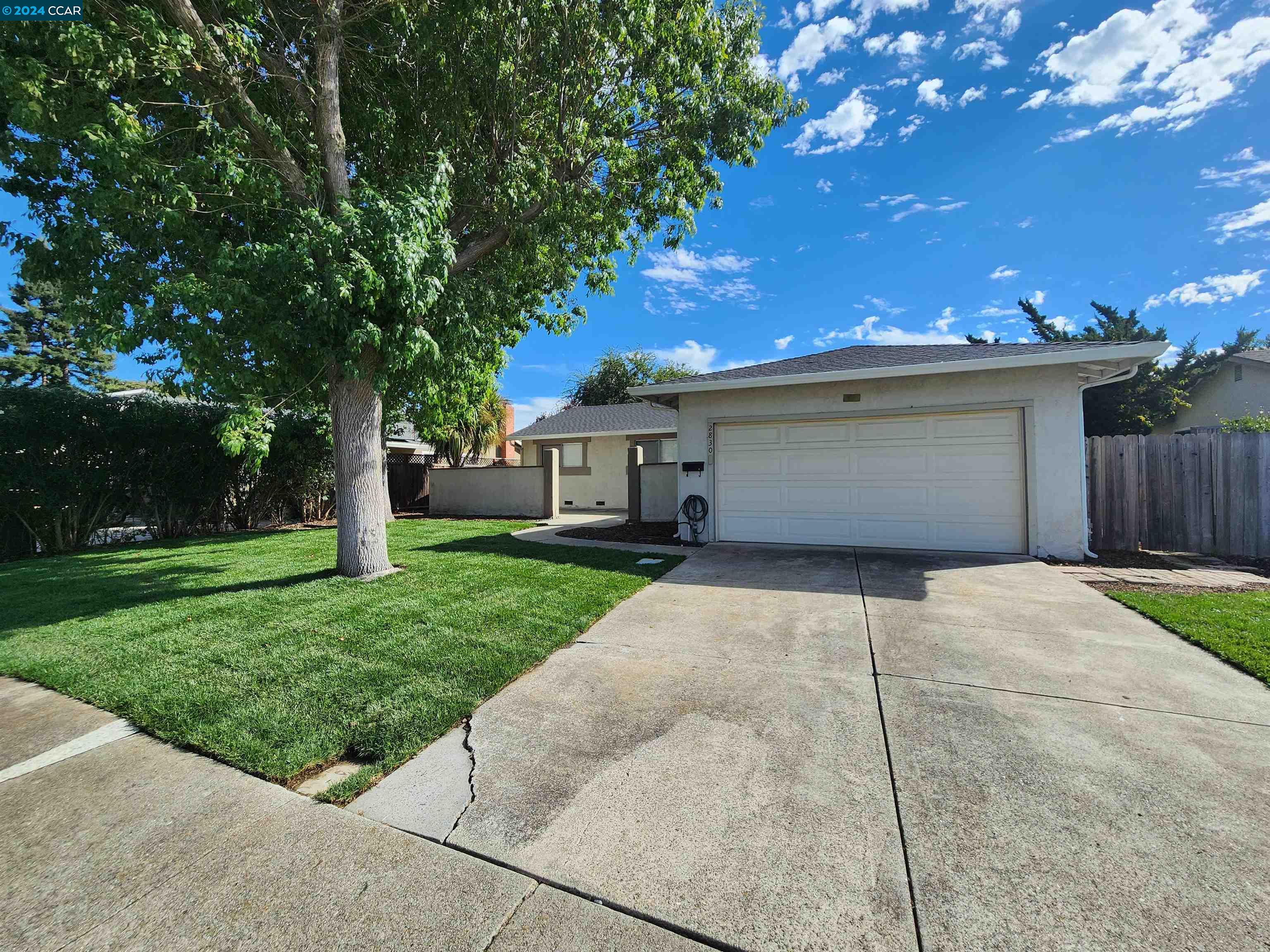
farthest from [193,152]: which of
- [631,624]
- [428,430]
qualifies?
[631,624]

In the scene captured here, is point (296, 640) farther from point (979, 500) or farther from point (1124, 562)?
point (1124, 562)

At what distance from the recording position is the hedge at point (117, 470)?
7961 mm

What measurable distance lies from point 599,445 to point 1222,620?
14.3 m

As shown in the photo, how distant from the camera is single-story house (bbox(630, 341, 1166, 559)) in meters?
7.25

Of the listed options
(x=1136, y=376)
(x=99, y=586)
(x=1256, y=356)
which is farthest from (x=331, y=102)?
(x=1256, y=356)

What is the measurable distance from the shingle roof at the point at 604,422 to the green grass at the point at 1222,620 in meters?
11.2

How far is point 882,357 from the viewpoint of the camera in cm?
879

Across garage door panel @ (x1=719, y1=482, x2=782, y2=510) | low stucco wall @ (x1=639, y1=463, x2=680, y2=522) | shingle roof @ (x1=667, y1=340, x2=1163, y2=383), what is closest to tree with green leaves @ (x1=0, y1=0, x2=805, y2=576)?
shingle roof @ (x1=667, y1=340, x2=1163, y2=383)

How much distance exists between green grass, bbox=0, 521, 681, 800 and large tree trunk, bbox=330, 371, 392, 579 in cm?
34

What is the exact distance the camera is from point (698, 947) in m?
1.53

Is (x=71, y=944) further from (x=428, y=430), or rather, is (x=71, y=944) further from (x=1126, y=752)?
(x=428, y=430)

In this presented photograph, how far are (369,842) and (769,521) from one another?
7.66 metres

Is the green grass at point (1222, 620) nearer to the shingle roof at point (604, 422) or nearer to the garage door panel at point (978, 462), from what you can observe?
the garage door panel at point (978, 462)

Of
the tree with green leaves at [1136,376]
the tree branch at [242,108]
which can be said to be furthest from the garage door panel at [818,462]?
the tree with green leaves at [1136,376]
